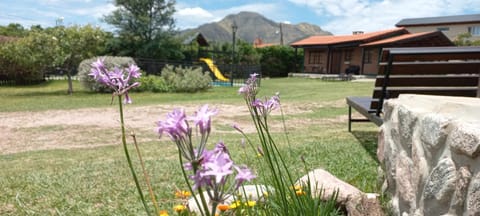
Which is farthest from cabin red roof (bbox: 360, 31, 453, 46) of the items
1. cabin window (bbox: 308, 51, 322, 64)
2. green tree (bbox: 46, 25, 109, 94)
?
green tree (bbox: 46, 25, 109, 94)

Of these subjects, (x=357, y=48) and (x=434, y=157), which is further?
(x=357, y=48)

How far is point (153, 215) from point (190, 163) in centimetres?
196

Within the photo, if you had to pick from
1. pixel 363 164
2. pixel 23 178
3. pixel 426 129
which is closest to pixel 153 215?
pixel 426 129

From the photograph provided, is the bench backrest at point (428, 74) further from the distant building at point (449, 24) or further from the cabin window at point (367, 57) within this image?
the distant building at point (449, 24)

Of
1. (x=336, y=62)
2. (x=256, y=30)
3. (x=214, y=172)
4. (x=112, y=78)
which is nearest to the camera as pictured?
(x=214, y=172)

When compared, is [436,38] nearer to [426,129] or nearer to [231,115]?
[231,115]

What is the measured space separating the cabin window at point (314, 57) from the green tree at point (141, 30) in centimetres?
1120

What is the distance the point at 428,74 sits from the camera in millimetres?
3717

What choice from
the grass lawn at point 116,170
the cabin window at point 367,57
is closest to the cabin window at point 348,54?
the cabin window at point 367,57

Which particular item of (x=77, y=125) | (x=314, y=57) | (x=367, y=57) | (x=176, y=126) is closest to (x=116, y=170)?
(x=176, y=126)

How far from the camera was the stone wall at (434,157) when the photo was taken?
1336mm

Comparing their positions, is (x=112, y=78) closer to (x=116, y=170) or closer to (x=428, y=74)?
(x=116, y=170)

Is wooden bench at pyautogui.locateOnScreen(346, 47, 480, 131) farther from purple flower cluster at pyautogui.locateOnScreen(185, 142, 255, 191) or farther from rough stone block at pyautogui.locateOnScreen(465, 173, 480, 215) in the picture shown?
purple flower cluster at pyautogui.locateOnScreen(185, 142, 255, 191)

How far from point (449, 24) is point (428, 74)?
41495 millimetres
